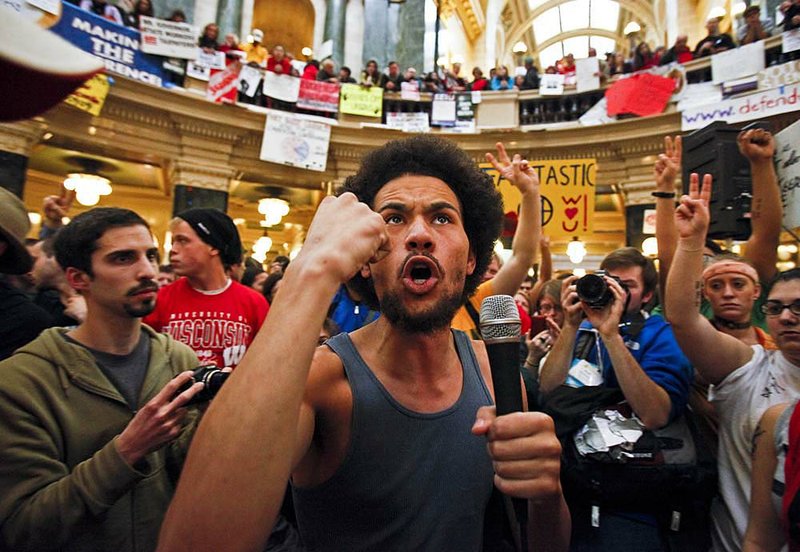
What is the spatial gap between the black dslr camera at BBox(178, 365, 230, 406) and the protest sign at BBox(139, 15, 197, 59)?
36.3 ft

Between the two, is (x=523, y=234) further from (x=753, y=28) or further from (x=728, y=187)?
(x=753, y=28)

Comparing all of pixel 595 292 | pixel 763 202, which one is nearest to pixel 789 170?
pixel 763 202

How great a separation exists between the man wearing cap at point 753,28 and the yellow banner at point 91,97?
12.7 m

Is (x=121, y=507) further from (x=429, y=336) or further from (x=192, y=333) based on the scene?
(x=192, y=333)

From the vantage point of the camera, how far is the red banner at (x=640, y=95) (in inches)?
421

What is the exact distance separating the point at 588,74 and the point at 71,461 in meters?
12.9

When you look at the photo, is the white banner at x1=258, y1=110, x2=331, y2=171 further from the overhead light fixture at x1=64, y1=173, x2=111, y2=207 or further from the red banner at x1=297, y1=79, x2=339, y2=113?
the overhead light fixture at x1=64, y1=173, x2=111, y2=207

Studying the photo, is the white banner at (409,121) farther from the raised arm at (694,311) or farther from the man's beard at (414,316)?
the man's beard at (414,316)

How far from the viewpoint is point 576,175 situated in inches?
304

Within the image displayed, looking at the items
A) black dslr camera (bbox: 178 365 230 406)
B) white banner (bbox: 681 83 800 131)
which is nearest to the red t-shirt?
black dslr camera (bbox: 178 365 230 406)

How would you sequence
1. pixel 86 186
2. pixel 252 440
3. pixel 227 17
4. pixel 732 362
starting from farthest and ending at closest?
pixel 227 17 → pixel 86 186 → pixel 732 362 → pixel 252 440

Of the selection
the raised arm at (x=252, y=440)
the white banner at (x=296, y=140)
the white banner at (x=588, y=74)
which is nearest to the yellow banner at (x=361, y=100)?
the white banner at (x=296, y=140)

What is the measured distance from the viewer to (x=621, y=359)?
228 cm

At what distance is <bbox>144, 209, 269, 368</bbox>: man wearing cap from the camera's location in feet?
10.6
